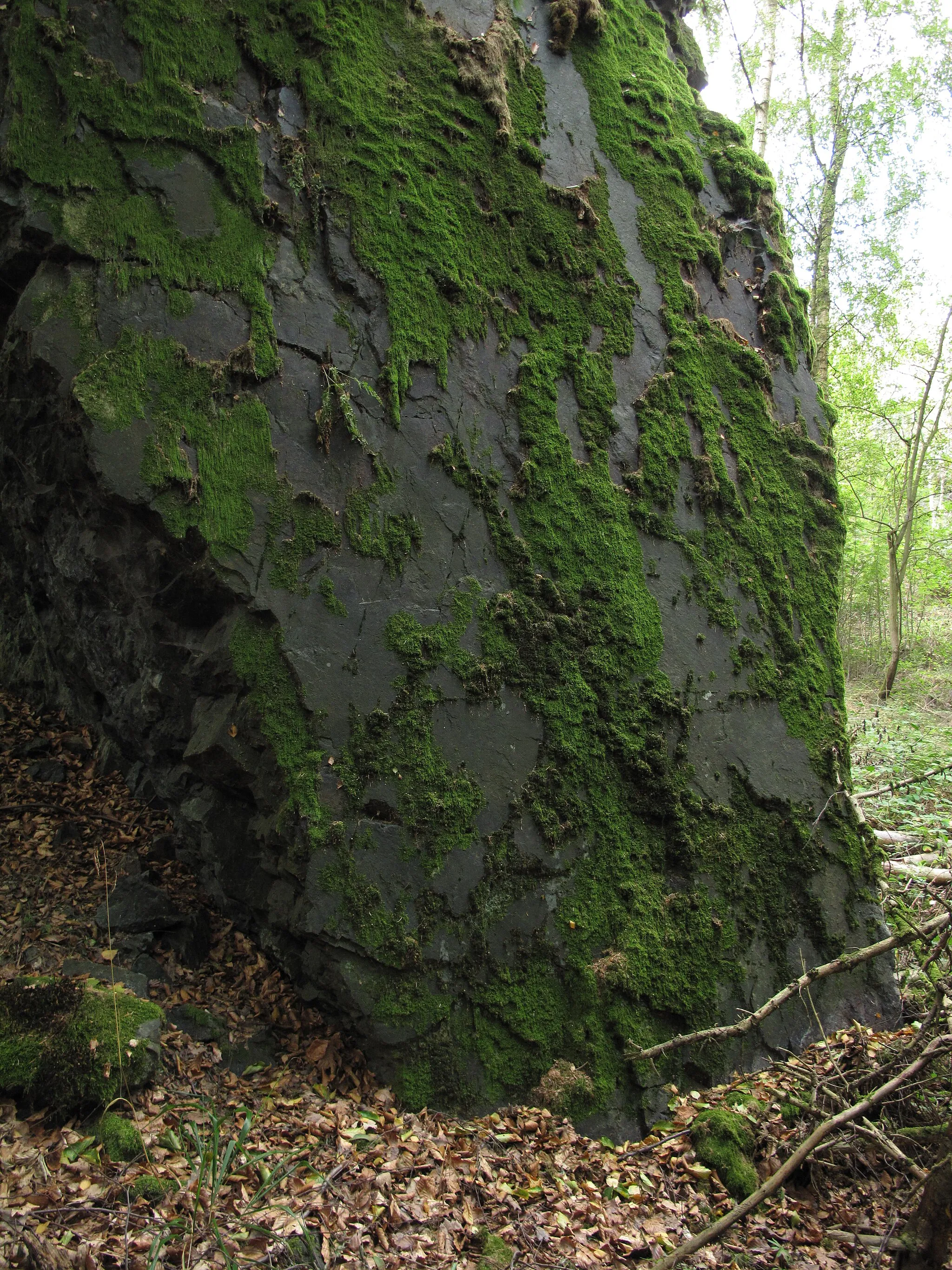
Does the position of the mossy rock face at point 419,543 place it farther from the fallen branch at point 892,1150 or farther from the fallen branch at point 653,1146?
the fallen branch at point 892,1150

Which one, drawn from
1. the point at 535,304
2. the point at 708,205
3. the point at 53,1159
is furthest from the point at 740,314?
the point at 53,1159

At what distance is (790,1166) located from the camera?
2.79 metres

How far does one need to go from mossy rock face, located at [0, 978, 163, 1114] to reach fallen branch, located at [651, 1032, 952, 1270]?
2102mm

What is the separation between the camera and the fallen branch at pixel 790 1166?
2588 millimetres

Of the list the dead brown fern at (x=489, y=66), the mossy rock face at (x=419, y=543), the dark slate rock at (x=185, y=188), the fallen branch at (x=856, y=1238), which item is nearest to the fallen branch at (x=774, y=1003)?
the mossy rock face at (x=419, y=543)

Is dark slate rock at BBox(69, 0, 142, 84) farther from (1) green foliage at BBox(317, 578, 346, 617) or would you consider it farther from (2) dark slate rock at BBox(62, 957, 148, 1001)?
(2) dark slate rock at BBox(62, 957, 148, 1001)

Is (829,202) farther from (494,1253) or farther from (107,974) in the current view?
(494,1253)

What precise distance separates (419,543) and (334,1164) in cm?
273

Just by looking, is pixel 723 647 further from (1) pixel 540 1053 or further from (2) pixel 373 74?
(2) pixel 373 74

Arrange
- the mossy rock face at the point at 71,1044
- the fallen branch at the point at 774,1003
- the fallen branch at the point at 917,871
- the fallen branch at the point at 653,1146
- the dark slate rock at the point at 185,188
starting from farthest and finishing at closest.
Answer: the fallen branch at the point at 917,871
the dark slate rock at the point at 185,188
the fallen branch at the point at 774,1003
the fallen branch at the point at 653,1146
the mossy rock face at the point at 71,1044

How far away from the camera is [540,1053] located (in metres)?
3.48

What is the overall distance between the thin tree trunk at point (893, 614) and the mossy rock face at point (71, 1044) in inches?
495

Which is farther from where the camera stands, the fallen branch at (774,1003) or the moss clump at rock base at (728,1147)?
the fallen branch at (774,1003)

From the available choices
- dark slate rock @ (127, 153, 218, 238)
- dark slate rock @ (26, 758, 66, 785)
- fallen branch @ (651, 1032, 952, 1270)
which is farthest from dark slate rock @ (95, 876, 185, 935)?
dark slate rock @ (127, 153, 218, 238)
